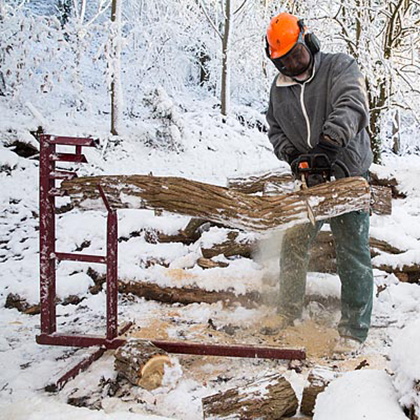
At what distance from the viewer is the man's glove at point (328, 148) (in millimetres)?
3102

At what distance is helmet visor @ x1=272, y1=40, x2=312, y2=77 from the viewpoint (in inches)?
127

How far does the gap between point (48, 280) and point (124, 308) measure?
107 cm

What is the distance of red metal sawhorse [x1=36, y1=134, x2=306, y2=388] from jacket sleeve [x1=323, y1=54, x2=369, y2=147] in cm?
157

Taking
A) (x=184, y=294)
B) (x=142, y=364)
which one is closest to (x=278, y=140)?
(x=184, y=294)

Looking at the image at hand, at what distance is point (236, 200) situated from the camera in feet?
10.3

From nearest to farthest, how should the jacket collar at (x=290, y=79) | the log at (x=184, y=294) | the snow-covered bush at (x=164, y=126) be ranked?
the jacket collar at (x=290, y=79), the log at (x=184, y=294), the snow-covered bush at (x=164, y=126)

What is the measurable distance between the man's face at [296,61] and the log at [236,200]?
2.97 feet

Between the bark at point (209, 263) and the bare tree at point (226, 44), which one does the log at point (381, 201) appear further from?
the bare tree at point (226, 44)

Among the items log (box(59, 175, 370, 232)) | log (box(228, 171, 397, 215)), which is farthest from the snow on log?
log (box(228, 171, 397, 215))

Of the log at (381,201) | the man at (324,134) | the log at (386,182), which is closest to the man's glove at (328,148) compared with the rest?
the man at (324,134)

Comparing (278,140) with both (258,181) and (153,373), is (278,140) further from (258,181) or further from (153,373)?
(258,181)

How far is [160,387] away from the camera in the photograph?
2.82m

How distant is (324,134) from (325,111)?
0.44 meters

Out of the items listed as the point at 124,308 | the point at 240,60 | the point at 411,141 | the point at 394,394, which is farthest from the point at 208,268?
the point at 411,141
